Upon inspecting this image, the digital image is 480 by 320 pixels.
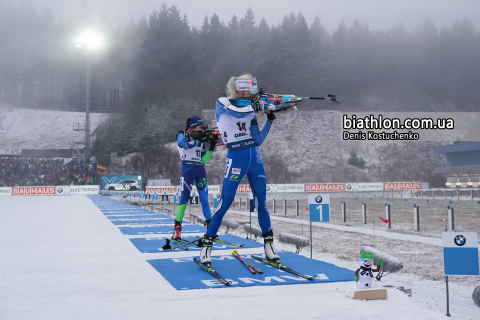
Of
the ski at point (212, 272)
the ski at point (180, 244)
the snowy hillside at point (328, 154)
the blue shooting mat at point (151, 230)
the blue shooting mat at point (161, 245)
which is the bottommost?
the blue shooting mat at point (151, 230)

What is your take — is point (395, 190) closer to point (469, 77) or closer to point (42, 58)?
point (469, 77)

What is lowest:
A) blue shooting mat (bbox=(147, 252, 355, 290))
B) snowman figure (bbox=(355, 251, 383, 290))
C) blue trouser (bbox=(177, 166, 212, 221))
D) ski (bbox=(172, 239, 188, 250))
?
ski (bbox=(172, 239, 188, 250))

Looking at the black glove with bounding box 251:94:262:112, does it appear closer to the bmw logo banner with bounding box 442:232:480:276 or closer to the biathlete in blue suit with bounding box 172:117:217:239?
the bmw logo banner with bounding box 442:232:480:276

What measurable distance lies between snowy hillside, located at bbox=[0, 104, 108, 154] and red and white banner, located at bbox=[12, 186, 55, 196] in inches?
1026

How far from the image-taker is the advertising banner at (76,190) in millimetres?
42812

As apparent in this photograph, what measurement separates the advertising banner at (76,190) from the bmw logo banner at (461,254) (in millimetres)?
43688

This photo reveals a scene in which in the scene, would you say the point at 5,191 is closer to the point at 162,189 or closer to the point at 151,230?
the point at 162,189

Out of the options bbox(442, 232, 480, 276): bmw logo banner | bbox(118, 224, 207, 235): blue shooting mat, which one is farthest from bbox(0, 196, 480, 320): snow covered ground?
bbox(118, 224, 207, 235): blue shooting mat

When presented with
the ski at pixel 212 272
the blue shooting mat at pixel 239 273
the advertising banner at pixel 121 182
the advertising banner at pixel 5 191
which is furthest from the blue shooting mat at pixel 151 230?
the advertising banner at pixel 5 191

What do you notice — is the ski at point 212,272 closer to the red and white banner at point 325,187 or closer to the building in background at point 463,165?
the red and white banner at point 325,187

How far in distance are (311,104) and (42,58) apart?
5371cm

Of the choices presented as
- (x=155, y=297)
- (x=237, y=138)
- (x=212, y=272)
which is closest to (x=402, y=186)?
(x=237, y=138)

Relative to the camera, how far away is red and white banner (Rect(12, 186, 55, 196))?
41781mm

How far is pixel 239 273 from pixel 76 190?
4242 centimetres
